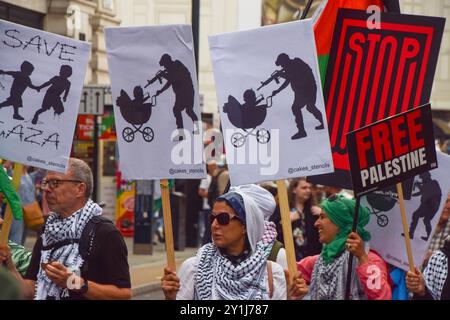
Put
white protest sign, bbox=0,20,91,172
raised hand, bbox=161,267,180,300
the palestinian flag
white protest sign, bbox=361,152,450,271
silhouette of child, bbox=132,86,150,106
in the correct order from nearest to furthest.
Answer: raised hand, bbox=161,267,180,300 < silhouette of child, bbox=132,86,150,106 < white protest sign, bbox=0,20,91,172 < white protest sign, bbox=361,152,450,271 < the palestinian flag

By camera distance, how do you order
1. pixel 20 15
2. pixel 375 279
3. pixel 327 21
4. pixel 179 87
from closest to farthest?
pixel 179 87, pixel 375 279, pixel 327 21, pixel 20 15

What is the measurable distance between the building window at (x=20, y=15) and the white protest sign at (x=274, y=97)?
44.8 feet

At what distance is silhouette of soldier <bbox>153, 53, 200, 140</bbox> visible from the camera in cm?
601

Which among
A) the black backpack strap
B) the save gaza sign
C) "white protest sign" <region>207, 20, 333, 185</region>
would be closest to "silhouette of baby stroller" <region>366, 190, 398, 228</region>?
the save gaza sign

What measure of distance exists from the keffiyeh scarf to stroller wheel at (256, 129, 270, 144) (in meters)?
0.59

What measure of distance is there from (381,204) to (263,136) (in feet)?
4.97

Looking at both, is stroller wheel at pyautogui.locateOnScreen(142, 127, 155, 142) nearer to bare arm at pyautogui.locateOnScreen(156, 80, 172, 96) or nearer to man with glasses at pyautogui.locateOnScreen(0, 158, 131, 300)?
bare arm at pyautogui.locateOnScreen(156, 80, 172, 96)

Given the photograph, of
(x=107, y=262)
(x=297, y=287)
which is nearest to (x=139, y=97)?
(x=107, y=262)

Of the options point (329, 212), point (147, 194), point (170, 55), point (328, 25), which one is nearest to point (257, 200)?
point (329, 212)

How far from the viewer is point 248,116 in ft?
19.4

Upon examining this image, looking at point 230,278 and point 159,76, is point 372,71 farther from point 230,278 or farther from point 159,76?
point 230,278

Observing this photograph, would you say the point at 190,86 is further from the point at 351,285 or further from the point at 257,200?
the point at 351,285

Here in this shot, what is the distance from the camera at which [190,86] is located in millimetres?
6090
